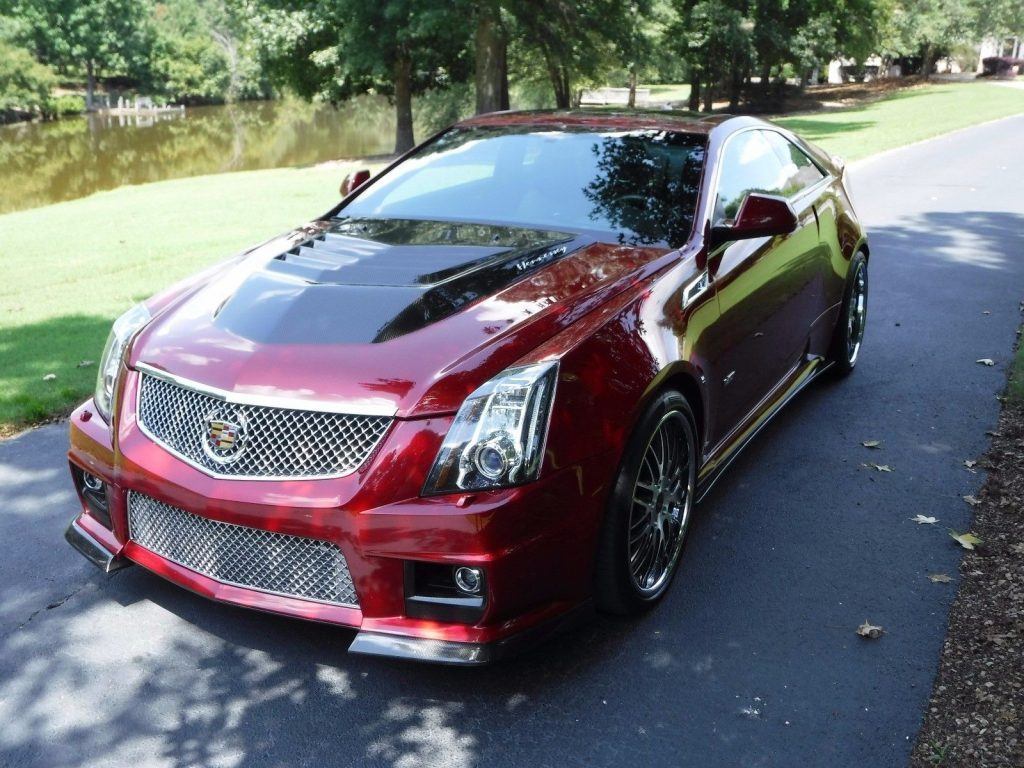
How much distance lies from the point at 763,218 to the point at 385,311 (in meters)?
1.61

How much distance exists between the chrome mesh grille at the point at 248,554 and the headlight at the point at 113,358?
0.45 meters

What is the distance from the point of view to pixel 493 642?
10.0 feet

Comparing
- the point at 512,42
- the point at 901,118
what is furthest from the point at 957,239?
the point at 901,118

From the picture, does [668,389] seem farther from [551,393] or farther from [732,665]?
[732,665]

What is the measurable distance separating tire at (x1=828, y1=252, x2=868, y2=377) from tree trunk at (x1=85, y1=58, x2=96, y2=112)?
77559 mm

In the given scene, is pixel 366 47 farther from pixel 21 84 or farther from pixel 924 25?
pixel 21 84

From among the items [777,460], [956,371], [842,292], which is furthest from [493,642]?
[956,371]

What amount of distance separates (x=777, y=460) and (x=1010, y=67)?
242 feet

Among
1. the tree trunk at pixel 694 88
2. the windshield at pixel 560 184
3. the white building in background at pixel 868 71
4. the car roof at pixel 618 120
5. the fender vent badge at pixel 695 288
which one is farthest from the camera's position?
the white building in background at pixel 868 71

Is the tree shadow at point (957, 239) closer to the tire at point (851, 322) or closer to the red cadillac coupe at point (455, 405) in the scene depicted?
the tire at point (851, 322)

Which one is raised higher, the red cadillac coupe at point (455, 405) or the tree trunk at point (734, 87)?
the tree trunk at point (734, 87)

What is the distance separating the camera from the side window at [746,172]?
4527mm

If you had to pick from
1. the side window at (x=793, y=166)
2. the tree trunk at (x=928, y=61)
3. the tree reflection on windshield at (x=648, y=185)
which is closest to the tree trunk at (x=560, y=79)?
the side window at (x=793, y=166)

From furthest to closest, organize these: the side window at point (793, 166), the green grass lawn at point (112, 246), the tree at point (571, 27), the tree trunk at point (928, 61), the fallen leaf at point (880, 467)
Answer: the tree trunk at point (928, 61)
the tree at point (571, 27)
the green grass lawn at point (112, 246)
the side window at point (793, 166)
the fallen leaf at point (880, 467)
